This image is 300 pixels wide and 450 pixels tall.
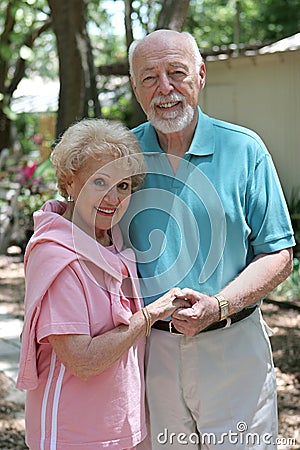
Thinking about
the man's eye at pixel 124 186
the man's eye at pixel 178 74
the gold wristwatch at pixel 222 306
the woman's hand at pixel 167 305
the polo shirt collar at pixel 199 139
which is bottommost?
the gold wristwatch at pixel 222 306

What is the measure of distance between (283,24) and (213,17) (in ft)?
12.3

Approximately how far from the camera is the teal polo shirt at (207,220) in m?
2.64

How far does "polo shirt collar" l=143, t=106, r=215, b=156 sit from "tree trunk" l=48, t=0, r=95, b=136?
14.7ft

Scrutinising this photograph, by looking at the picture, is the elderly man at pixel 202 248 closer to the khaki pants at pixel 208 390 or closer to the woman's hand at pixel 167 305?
the khaki pants at pixel 208 390

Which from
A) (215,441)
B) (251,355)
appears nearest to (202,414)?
(215,441)

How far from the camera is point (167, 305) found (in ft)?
7.99

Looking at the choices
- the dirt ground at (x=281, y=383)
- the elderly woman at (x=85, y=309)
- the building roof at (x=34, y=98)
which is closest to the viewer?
the elderly woman at (x=85, y=309)

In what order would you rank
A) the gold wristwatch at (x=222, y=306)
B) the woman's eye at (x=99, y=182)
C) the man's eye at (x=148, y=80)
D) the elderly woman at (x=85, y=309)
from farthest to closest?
the man's eye at (x=148, y=80) → the gold wristwatch at (x=222, y=306) → the woman's eye at (x=99, y=182) → the elderly woman at (x=85, y=309)

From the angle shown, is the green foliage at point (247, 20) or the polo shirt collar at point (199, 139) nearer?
the polo shirt collar at point (199, 139)

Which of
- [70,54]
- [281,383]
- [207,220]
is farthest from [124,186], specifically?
[70,54]

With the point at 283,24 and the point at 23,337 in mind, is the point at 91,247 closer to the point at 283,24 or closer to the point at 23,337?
the point at 23,337

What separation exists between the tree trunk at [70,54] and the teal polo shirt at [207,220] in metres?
4.62

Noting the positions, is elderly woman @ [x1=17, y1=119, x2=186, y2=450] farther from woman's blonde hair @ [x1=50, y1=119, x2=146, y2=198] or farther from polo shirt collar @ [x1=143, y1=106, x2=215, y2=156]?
polo shirt collar @ [x1=143, y1=106, x2=215, y2=156]

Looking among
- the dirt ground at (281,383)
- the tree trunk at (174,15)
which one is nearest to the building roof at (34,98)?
the dirt ground at (281,383)
